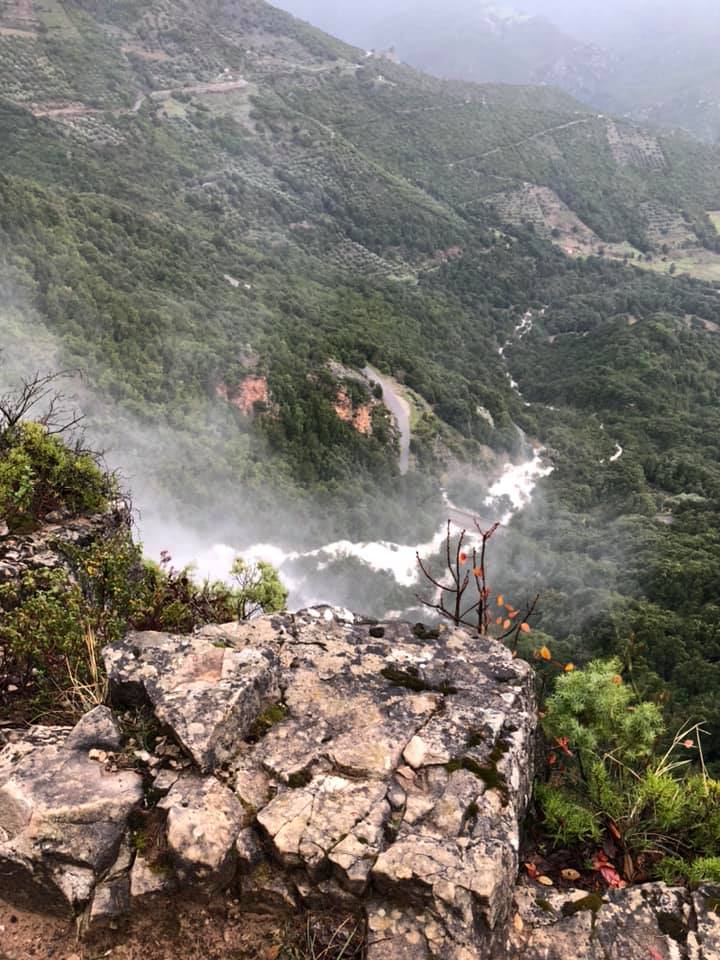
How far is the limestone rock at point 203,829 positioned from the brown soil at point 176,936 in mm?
250

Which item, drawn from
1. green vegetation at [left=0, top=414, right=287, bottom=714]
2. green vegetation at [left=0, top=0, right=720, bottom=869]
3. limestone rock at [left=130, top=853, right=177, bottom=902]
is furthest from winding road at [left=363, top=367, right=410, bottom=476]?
limestone rock at [left=130, top=853, right=177, bottom=902]

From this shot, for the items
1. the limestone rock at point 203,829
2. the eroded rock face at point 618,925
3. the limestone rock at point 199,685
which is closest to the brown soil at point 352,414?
the limestone rock at point 199,685

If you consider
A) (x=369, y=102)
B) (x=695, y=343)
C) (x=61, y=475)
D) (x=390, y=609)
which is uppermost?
(x=369, y=102)

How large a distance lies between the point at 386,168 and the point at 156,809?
7543 inches

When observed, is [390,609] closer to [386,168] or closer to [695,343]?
[695,343]

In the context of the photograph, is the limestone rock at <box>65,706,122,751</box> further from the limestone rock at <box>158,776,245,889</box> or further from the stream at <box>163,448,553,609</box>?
the stream at <box>163,448,553,609</box>

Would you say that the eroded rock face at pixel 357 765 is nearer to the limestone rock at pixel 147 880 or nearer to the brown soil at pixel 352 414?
the limestone rock at pixel 147 880

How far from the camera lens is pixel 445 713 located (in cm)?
573

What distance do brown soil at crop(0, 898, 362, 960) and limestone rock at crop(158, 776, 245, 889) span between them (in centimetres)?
25

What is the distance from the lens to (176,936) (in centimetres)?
416

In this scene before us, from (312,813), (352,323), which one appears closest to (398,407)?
(352,323)

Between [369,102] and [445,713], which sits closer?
[445,713]

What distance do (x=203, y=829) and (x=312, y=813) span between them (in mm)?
838

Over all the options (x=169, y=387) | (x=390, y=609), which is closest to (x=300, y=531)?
(x=390, y=609)
